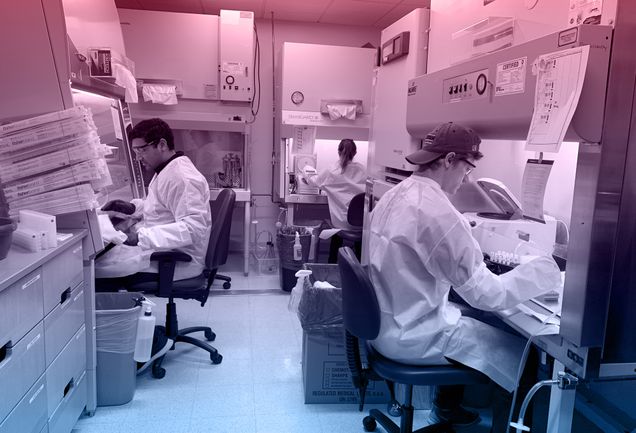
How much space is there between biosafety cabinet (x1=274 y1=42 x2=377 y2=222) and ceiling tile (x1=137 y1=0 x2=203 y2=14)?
0.88 m

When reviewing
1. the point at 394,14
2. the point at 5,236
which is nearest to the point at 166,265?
the point at 5,236

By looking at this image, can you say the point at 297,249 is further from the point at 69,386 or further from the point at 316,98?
the point at 69,386

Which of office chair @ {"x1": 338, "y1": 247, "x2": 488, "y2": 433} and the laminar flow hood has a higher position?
the laminar flow hood

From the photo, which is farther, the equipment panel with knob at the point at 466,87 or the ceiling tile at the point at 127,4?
the ceiling tile at the point at 127,4

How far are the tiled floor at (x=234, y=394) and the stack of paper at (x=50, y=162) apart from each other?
92 centimetres

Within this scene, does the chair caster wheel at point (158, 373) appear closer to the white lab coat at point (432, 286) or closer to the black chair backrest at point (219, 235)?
the black chair backrest at point (219, 235)

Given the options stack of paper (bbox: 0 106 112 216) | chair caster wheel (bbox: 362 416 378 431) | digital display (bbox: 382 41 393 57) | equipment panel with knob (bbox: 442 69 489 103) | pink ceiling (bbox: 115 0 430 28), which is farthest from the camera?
pink ceiling (bbox: 115 0 430 28)

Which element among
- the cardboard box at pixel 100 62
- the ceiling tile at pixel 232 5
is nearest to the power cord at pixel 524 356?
the cardboard box at pixel 100 62

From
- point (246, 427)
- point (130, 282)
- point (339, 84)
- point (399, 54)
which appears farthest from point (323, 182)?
point (246, 427)

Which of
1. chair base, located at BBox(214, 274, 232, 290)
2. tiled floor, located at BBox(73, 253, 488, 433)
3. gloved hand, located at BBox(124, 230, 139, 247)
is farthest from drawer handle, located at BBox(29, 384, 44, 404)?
chair base, located at BBox(214, 274, 232, 290)

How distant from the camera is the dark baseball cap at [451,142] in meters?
1.57

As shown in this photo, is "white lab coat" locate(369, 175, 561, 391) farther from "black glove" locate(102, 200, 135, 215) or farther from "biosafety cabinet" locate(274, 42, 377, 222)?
"biosafety cabinet" locate(274, 42, 377, 222)

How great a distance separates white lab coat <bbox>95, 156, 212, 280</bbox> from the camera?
2303mm

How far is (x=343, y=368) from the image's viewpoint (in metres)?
2.20
